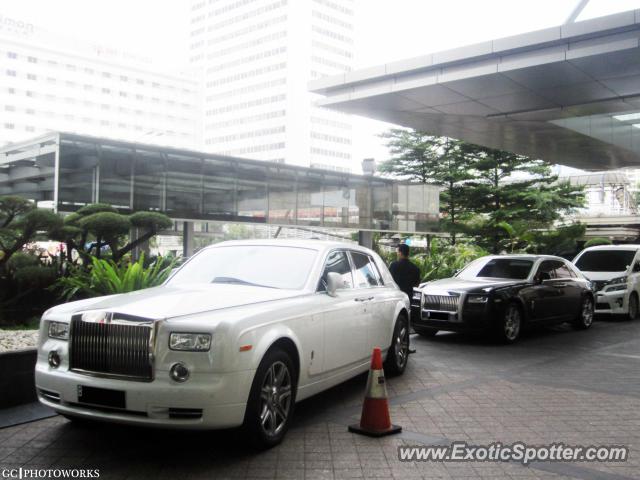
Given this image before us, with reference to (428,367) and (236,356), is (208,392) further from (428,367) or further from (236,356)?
(428,367)

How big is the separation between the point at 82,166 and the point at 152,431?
1355 centimetres

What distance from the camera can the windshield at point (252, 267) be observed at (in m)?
6.32

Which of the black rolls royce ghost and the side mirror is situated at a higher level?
the side mirror

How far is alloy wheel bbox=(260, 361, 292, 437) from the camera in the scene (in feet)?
16.9

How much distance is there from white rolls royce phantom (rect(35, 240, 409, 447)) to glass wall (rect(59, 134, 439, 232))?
41.5 feet

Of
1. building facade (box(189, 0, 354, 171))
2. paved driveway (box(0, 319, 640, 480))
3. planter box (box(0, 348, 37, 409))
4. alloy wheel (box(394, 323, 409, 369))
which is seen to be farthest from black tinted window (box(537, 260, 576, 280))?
building facade (box(189, 0, 354, 171))

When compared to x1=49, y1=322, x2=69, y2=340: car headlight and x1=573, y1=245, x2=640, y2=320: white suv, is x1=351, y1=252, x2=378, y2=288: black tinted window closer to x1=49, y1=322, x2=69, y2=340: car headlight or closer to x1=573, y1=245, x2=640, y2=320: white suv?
x1=49, y1=322, x2=69, y2=340: car headlight

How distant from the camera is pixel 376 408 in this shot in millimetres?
5680

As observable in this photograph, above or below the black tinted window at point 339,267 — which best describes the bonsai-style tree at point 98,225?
above

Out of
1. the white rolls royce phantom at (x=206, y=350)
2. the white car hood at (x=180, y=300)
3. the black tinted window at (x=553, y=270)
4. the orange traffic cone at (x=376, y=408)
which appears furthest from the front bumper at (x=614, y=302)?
the white car hood at (x=180, y=300)

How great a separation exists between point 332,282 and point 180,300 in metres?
1.62

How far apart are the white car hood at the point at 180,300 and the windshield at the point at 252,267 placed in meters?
0.20

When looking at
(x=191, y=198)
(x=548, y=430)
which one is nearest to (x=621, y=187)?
(x=191, y=198)

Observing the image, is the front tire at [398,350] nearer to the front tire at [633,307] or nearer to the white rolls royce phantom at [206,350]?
the white rolls royce phantom at [206,350]
